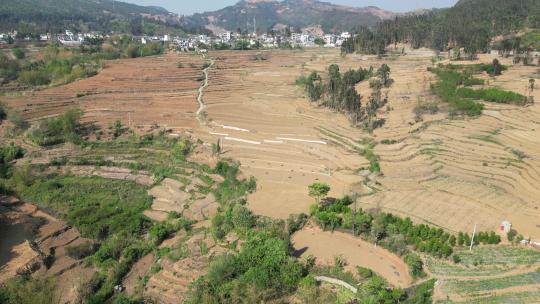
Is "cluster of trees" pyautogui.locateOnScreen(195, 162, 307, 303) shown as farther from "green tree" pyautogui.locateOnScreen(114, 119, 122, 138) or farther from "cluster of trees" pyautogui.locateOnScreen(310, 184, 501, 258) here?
"green tree" pyautogui.locateOnScreen(114, 119, 122, 138)

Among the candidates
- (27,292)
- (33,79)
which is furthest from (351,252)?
(33,79)

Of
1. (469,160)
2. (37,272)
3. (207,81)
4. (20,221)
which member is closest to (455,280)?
(469,160)


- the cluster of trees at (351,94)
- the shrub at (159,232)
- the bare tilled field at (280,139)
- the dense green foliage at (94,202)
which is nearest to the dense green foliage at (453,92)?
the cluster of trees at (351,94)

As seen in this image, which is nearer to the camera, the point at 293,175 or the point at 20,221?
the point at 20,221

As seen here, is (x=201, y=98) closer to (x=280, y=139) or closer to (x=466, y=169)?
(x=280, y=139)

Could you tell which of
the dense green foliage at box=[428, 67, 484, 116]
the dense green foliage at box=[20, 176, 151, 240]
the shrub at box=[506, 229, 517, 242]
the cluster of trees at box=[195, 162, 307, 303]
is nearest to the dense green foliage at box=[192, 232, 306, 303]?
the cluster of trees at box=[195, 162, 307, 303]

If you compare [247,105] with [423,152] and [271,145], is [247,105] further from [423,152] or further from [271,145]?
[423,152]
